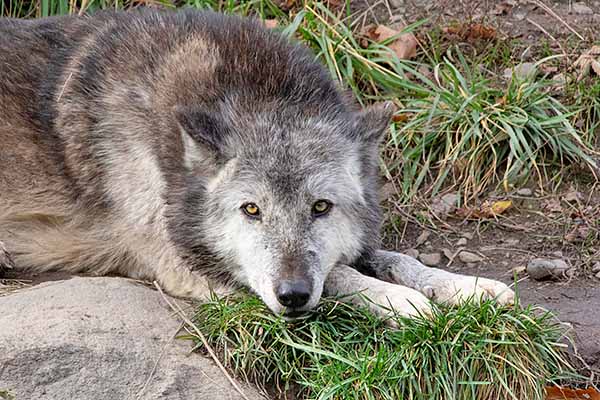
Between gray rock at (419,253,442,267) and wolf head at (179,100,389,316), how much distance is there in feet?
3.23

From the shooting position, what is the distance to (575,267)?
5.50 metres

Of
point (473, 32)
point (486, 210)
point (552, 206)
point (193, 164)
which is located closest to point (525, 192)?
point (552, 206)

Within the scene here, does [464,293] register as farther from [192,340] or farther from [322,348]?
[192,340]

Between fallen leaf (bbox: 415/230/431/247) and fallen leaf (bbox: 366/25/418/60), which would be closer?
fallen leaf (bbox: 415/230/431/247)

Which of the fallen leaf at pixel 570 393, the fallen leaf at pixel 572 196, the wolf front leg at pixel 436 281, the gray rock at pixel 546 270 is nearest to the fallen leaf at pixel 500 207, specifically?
the fallen leaf at pixel 572 196

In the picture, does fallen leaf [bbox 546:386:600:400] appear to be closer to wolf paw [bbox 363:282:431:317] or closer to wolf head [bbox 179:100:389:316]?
wolf paw [bbox 363:282:431:317]

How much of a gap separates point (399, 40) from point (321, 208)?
113 inches

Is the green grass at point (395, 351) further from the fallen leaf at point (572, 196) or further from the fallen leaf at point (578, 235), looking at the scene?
the fallen leaf at point (572, 196)

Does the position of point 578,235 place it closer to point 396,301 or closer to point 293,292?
point 396,301

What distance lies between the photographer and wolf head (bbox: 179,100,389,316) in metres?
4.26

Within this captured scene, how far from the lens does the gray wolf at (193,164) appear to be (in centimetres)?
443

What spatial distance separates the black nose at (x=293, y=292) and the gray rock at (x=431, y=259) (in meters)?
1.72

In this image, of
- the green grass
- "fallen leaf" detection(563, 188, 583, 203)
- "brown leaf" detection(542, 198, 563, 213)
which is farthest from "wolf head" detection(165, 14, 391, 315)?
"fallen leaf" detection(563, 188, 583, 203)

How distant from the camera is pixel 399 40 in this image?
7004mm
